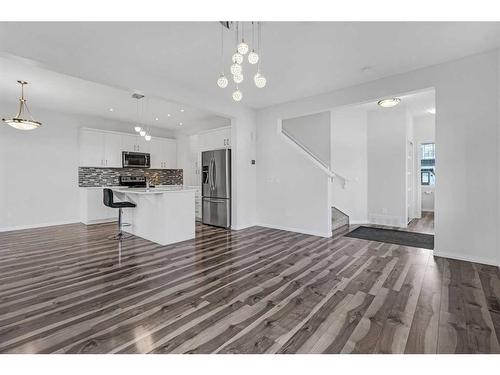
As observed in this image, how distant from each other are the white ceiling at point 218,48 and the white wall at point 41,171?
3.66 metres

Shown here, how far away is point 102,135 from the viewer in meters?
6.23

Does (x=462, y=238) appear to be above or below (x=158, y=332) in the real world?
above

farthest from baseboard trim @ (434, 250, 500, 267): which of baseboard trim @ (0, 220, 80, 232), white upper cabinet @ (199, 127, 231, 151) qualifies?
baseboard trim @ (0, 220, 80, 232)

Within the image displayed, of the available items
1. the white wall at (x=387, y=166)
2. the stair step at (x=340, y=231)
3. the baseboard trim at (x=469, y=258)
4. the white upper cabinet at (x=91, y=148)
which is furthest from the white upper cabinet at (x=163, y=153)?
the baseboard trim at (x=469, y=258)

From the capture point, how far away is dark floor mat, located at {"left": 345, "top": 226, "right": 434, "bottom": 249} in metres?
4.10

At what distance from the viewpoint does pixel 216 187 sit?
550cm

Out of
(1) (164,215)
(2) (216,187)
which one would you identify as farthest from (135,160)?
(1) (164,215)

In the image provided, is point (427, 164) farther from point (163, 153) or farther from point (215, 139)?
point (163, 153)

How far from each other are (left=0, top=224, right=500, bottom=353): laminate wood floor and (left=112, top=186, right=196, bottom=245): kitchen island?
1.36ft

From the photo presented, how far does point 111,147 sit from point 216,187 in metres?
3.30

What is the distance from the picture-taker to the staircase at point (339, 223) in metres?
5.04
